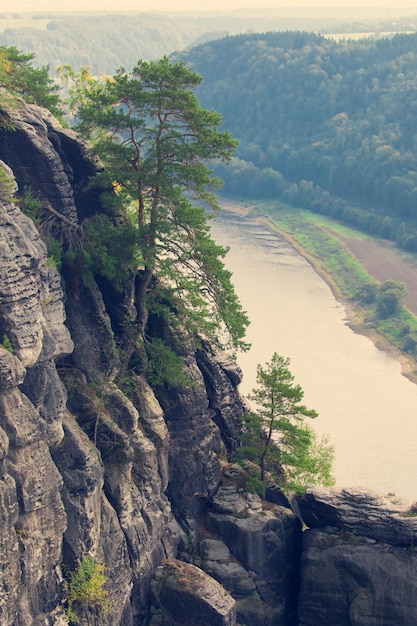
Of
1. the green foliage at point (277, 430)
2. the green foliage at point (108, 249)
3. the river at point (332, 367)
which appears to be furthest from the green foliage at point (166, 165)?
the river at point (332, 367)

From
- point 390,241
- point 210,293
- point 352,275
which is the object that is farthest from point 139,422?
point 390,241

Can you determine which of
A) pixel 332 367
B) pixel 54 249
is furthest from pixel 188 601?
pixel 332 367

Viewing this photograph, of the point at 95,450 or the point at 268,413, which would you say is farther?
the point at 268,413

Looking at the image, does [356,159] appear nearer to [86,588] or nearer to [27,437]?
[86,588]

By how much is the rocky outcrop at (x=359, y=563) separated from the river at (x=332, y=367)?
46.1ft

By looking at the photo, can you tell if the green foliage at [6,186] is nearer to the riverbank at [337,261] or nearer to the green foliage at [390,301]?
the riverbank at [337,261]

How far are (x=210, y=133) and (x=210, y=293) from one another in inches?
287

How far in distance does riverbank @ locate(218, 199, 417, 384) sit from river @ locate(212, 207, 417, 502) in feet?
4.43

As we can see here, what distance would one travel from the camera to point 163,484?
42688 millimetres

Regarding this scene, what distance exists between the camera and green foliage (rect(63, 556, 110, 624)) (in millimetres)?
Result: 35469

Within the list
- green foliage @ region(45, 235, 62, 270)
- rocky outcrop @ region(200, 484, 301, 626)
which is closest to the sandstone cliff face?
green foliage @ region(45, 235, 62, 270)

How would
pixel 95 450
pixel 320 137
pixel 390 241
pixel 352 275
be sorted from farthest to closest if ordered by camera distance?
pixel 320 137 < pixel 390 241 < pixel 352 275 < pixel 95 450

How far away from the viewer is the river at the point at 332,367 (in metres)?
72.0

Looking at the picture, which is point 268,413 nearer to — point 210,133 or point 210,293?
point 210,293
